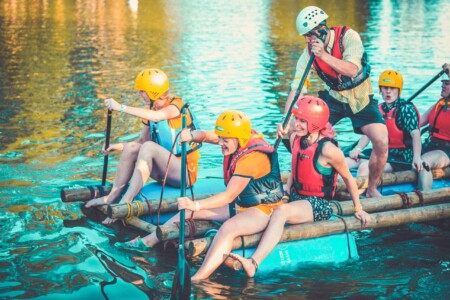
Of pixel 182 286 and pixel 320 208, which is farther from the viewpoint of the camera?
pixel 320 208

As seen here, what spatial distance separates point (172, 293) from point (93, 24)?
27.2 meters

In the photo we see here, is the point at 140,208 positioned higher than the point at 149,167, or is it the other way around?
the point at 149,167

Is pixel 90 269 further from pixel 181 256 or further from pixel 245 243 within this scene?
pixel 245 243

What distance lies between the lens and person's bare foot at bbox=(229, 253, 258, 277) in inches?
245

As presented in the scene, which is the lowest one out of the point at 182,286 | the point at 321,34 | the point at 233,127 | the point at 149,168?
the point at 182,286

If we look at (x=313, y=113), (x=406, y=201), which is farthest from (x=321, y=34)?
(x=406, y=201)

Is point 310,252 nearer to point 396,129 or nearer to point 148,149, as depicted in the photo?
point 148,149

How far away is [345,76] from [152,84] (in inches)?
83.3

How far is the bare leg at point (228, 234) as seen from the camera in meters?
6.29

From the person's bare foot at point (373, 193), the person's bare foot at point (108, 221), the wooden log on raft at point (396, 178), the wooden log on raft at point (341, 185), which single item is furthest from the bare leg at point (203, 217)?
the person's bare foot at point (373, 193)

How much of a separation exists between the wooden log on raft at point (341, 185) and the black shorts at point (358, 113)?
26.7 inches

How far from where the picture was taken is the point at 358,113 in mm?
8016

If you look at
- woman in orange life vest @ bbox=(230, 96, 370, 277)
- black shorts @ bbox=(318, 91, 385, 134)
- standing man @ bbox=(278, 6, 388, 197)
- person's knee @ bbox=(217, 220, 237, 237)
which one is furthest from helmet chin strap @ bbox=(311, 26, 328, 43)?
person's knee @ bbox=(217, 220, 237, 237)

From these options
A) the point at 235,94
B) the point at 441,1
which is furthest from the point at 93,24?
the point at 441,1
